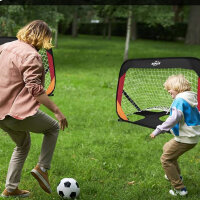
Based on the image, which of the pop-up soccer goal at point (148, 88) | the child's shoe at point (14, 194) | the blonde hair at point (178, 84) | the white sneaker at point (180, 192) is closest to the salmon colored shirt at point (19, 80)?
the child's shoe at point (14, 194)

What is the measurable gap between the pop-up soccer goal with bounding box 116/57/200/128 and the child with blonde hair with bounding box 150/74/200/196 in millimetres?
490

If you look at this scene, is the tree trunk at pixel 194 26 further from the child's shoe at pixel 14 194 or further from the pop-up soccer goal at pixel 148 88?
the child's shoe at pixel 14 194

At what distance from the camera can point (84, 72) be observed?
1424cm

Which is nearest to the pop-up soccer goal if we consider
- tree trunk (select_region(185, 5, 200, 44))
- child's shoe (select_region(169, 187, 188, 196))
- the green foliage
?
child's shoe (select_region(169, 187, 188, 196))

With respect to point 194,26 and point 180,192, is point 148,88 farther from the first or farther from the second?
point 194,26

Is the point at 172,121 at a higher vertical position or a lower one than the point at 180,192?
higher

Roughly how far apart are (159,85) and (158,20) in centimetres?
1093

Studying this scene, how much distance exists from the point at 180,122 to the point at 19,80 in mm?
1809

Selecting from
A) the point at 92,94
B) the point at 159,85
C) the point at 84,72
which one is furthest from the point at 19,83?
the point at 84,72

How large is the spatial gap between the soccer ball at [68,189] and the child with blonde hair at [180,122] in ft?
3.55

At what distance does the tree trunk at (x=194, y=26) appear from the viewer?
30480mm

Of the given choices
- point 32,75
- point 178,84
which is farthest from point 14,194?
point 178,84

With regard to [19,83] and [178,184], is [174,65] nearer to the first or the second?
[178,184]

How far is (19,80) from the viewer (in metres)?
3.83
